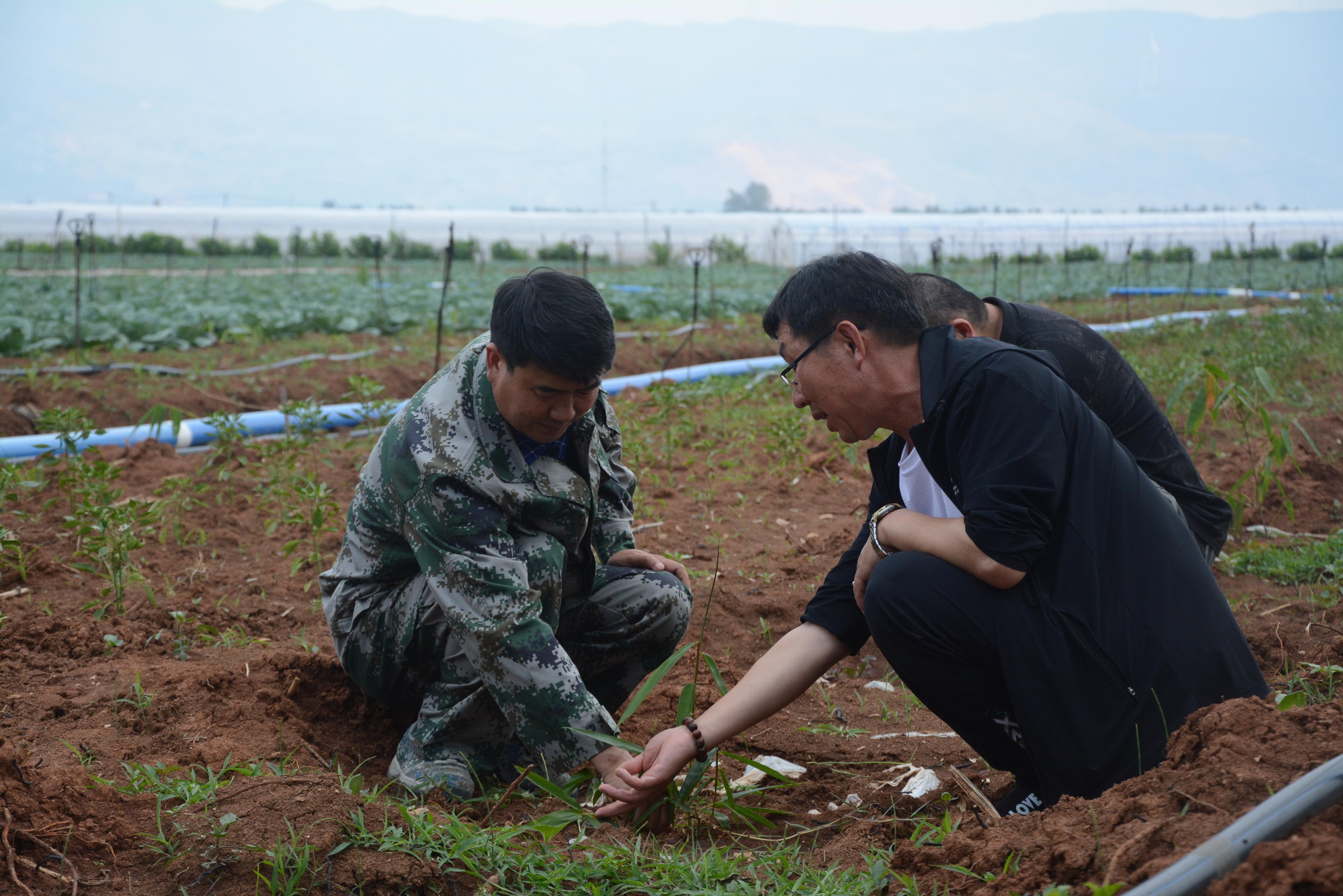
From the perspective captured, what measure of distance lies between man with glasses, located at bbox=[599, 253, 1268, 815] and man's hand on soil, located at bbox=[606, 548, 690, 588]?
0.57 meters

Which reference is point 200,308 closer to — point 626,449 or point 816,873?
point 626,449

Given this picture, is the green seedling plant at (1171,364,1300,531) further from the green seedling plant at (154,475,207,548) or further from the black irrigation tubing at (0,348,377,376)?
the black irrigation tubing at (0,348,377,376)

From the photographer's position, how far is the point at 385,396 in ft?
22.0

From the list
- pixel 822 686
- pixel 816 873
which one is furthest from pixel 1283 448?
pixel 816 873

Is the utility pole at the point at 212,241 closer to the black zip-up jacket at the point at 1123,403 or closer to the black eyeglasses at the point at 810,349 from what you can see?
the black zip-up jacket at the point at 1123,403

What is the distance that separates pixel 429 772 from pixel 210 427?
3748 millimetres

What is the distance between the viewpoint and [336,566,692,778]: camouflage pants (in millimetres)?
2180

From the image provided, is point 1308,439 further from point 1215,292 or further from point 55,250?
point 55,250

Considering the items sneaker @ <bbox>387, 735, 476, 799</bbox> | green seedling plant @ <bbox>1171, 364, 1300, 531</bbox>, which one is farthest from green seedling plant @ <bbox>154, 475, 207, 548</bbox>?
green seedling plant @ <bbox>1171, 364, 1300, 531</bbox>

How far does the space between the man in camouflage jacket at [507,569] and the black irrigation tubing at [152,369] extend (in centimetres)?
521

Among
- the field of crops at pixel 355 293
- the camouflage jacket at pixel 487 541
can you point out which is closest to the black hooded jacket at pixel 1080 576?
the camouflage jacket at pixel 487 541

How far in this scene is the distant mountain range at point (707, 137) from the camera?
464 ft

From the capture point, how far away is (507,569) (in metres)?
1.87

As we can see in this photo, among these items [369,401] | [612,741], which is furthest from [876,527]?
[369,401]
